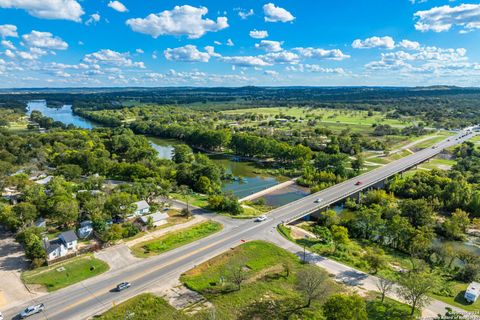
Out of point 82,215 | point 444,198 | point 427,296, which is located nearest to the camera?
point 427,296

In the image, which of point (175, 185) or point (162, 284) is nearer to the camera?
point (162, 284)

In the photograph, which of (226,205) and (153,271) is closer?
(153,271)

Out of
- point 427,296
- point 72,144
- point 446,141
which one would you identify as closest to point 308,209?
point 427,296

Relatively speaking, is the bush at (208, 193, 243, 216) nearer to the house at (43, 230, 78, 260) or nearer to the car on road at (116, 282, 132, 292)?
the house at (43, 230, 78, 260)

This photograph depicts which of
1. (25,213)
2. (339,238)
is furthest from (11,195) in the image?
(339,238)

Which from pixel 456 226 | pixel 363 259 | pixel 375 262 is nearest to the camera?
pixel 375 262

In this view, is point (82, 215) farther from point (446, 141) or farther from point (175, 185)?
point (446, 141)

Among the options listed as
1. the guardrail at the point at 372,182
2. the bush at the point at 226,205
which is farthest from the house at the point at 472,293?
the bush at the point at 226,205

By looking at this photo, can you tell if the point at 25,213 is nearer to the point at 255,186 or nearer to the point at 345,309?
the point at 345,309
